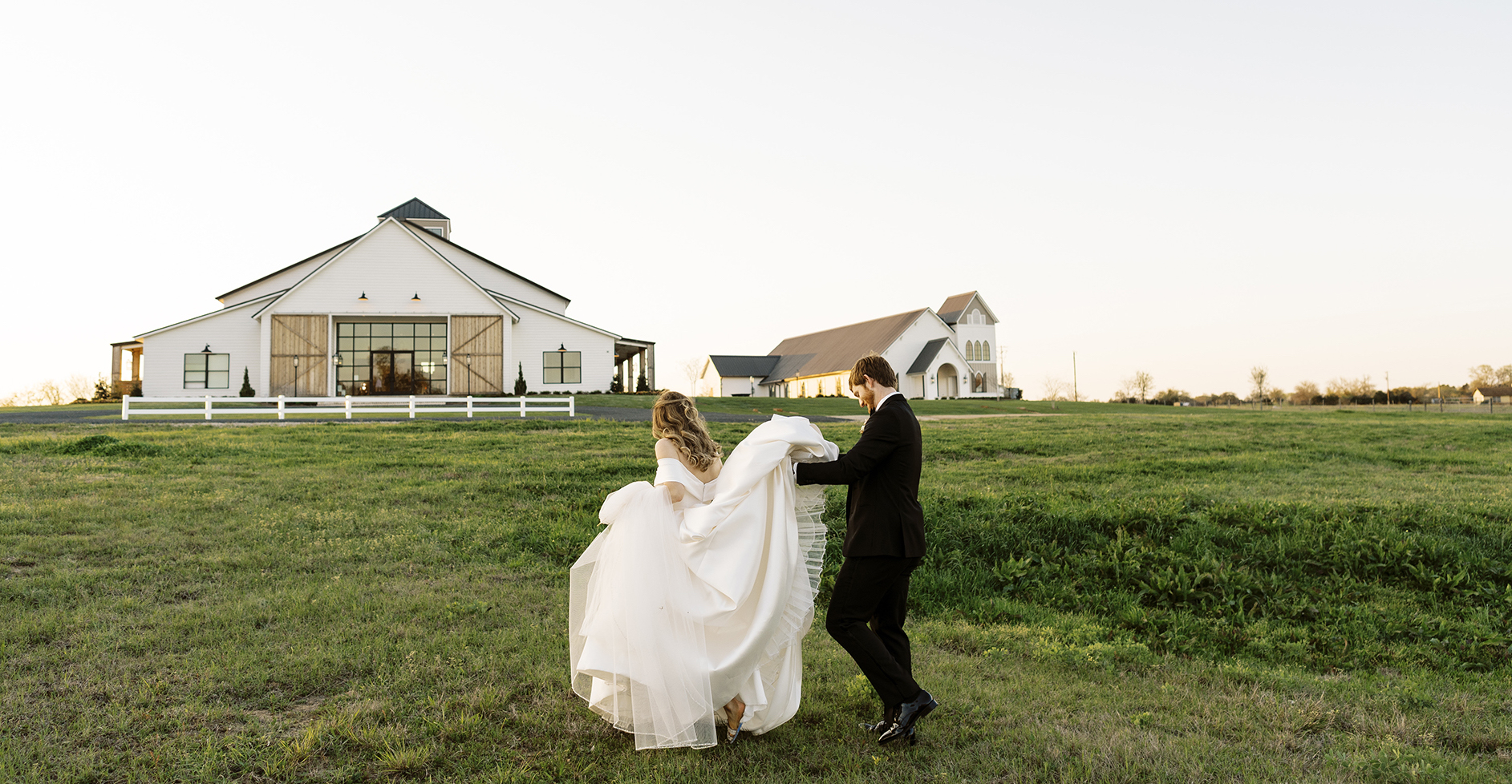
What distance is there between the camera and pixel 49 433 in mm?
17922

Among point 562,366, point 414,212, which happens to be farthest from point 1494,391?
point 414,212

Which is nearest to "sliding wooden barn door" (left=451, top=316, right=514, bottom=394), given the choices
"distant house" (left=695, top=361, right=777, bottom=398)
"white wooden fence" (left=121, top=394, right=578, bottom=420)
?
"white wooden fence" (left=121, top=394, right=578, bottom=420)

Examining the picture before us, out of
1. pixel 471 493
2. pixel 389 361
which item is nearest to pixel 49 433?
pixel 471 493

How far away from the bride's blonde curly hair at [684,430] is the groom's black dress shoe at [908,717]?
1.69m

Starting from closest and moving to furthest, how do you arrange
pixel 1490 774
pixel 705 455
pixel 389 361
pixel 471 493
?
pixel 1490 774
pixel 705 455
pixel 471 493
pixel 389 361

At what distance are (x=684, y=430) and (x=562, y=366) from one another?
115 feet

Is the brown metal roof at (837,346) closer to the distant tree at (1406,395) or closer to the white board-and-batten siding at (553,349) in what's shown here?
the white board-and-batten siding at (553,349)

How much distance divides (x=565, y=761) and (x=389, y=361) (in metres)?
36.1

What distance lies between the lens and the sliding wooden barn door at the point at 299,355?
114ft

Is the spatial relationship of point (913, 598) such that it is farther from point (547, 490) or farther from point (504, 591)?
point (547, 490)

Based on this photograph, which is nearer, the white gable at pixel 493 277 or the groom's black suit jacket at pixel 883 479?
the groom's black suit jacket at pixel 883 479

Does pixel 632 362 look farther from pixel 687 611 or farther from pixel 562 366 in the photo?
pixel 687 611

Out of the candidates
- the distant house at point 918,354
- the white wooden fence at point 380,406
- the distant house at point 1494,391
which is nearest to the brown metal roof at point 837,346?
the distant house at point 918,354

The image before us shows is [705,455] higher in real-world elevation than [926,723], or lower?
higher
